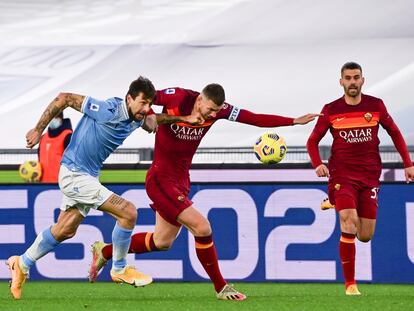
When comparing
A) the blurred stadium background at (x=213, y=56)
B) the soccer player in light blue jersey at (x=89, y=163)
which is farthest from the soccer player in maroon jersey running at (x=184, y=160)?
the blurred stadium background at (x=213, y=56)

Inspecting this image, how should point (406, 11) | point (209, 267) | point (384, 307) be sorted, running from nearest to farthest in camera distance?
point (384, 307)
point (209, 267)
point (406, 11)

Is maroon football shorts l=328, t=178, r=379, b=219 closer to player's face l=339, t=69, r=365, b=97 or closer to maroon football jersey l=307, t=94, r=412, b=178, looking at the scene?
maroon football jersey l=307, t=94, r=412, b=178

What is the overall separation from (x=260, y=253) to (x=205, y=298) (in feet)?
8.61

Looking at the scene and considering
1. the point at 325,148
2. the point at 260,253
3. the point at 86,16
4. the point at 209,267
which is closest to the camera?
the point at 209,267

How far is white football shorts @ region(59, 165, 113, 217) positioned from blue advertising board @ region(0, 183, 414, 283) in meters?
2.99

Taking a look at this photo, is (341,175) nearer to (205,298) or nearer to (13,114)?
(205,298)

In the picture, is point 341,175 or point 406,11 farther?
point 406,11

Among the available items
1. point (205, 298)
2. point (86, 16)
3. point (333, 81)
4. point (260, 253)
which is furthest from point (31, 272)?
point (86, 16)

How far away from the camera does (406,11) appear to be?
855 inches

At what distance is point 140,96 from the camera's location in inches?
394

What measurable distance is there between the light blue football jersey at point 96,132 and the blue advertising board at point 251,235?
2.96 metres

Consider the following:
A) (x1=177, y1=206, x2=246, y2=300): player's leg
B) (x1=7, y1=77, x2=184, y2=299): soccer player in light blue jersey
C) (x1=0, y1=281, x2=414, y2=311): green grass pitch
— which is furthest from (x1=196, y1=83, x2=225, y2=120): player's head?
(x1=0, y1=281, x2=414, y2=311): green grass pitch

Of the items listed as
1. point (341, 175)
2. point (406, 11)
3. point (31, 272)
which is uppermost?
point (406, 11)

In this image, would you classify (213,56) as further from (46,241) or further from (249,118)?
(46,241)
